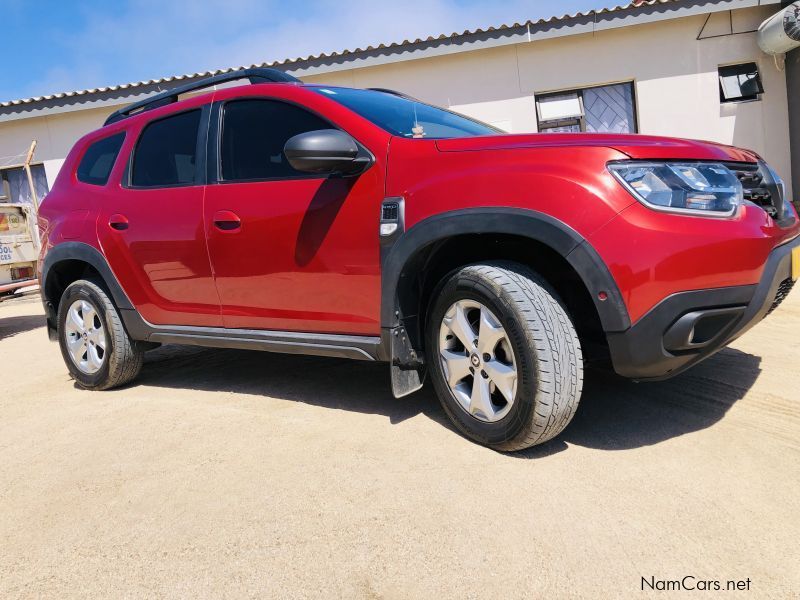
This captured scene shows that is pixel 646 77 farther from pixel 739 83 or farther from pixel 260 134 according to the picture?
pixel 260 134

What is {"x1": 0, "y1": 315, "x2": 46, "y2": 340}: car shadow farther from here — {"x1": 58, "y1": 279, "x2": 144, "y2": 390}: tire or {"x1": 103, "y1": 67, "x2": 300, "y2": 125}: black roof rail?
{"x1": 103, "y1": 67, "x2": 300, "y2": 125}: black roof rail

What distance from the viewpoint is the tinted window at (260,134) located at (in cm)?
284

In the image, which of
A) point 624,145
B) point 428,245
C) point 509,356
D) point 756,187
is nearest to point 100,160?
point 428,245

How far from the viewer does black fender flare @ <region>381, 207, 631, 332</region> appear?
6.49 ft

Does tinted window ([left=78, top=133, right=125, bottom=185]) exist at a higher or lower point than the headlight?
higher

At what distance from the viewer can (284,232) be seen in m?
2.77

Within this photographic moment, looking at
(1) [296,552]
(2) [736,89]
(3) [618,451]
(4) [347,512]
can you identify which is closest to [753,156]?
(3) [618,451]

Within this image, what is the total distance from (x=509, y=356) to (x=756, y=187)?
45.1 inches

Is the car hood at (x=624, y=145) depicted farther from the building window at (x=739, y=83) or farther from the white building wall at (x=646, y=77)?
the building window at (x=739, y=83)

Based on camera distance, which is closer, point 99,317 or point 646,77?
point 99,317

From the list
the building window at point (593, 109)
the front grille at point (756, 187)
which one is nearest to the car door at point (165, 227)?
the front grille at point (756, 187)

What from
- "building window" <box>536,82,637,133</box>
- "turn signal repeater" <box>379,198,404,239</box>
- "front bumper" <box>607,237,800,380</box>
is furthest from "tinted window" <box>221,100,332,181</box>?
"building window" <box>536,82,637,133</box>

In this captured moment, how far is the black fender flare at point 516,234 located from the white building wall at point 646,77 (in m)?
7.57

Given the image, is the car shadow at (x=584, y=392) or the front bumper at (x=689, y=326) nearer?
the front bumper at (x=689, y=326)
